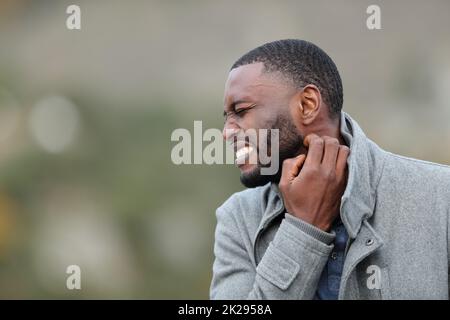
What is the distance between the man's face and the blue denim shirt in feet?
0.95

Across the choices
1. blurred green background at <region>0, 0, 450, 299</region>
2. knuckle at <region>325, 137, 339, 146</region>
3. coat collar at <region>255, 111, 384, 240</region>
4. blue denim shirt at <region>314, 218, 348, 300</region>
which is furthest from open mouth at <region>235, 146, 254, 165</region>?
blurred green background at <region>0, 0, 450, 299</region>

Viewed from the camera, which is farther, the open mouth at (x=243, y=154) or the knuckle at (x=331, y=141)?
the open mouth at (x=243, y=154)

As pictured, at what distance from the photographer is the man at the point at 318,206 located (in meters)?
2.04

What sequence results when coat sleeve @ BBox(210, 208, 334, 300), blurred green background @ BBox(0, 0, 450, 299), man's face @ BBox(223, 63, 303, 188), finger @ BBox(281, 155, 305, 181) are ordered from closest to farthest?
1. coat sleeve @ BBox(210, 208, 334, 300)
2. finger @ BBox(281, 155, 305, 181)
3. man's face @ BBox(223, 63, 303, 188)
4. blurred green background @ BBox(0, 0, 450, 299)

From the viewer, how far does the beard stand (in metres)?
2.23

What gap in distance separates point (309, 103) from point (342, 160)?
0.25 metres

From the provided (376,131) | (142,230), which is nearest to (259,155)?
(376,131)

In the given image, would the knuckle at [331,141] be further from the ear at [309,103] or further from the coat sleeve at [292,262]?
the coat sleeve at [292,262]

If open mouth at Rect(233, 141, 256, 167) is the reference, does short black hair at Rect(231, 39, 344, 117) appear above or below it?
above

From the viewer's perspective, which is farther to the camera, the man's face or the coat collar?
the man's face

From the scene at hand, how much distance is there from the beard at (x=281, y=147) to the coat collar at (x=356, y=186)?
0.05 metres

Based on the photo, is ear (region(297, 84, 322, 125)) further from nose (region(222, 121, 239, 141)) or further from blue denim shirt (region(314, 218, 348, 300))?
blue denim shirt (region(314, 218, 348, 300))

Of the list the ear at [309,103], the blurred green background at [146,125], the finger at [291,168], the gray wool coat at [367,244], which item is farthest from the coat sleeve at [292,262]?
the blurred green background at [146,125]
